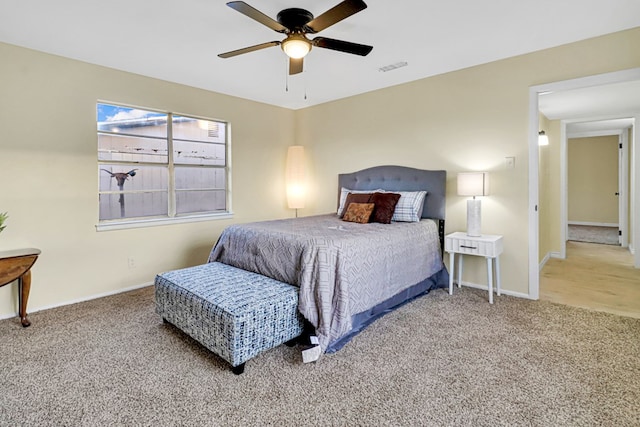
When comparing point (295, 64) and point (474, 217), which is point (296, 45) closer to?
point (295, 64)

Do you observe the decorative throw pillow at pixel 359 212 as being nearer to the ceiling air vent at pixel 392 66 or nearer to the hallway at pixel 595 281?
the ceiling air vent at pixel 392 66

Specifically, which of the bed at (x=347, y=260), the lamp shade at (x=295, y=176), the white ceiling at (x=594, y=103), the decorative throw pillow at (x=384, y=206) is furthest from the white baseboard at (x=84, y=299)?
the white ceiling at (x=594, y=103)

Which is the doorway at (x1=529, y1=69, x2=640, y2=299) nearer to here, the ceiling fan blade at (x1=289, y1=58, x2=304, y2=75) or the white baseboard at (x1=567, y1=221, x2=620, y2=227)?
the ceiling fan blade at (x1=289, y1=58, x2=304, y2=75)

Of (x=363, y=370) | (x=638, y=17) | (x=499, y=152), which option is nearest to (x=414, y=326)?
(x=363, y=370)

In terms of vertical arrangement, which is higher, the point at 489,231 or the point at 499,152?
the point at 499,152

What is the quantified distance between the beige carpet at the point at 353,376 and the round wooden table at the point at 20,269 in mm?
234

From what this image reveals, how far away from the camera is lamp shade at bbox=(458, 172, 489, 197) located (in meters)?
3.39

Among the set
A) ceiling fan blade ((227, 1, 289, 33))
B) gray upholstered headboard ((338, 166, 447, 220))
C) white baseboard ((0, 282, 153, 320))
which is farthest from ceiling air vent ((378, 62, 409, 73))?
white baseboard ((0, 282, 153, 320))

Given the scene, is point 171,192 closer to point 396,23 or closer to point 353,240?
point 353,240

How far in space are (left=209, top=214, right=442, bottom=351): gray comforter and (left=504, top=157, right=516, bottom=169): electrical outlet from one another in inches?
41.8

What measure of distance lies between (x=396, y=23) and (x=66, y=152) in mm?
3378

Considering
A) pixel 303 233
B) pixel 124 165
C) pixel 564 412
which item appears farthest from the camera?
pixel 124 165

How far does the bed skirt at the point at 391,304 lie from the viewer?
2.50 metres

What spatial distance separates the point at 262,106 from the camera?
5113mm
